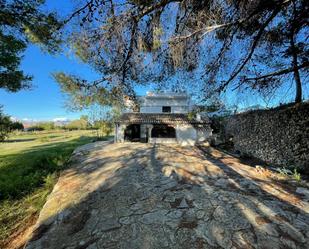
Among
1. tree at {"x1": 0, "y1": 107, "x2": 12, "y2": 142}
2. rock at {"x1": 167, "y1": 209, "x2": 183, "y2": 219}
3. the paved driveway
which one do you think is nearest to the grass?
the paved driveway

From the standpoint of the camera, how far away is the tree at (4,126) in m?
5.95

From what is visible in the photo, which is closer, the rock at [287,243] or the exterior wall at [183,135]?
the rock at [287,243]

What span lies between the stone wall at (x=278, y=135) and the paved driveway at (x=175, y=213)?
129 inches

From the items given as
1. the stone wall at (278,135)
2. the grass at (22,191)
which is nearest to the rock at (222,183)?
the stone wall at (278,135)

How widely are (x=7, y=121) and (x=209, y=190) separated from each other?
647cm

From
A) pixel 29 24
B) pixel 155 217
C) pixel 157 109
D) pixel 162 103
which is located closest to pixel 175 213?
pixel 155 217

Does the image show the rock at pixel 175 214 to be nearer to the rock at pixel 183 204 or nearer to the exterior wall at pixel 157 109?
the rock at pixel 183 204

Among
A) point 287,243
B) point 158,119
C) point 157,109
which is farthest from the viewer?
point 157,109

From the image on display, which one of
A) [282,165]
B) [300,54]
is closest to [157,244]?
[300,54]

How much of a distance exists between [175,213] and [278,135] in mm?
9159

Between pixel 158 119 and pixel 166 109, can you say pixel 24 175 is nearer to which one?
pixel 158 119

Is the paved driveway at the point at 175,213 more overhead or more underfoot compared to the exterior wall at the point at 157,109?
more underfoot

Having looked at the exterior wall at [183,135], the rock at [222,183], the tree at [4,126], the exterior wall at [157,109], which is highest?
the exterior wall at [157,109]

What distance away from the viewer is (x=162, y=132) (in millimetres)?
23469
